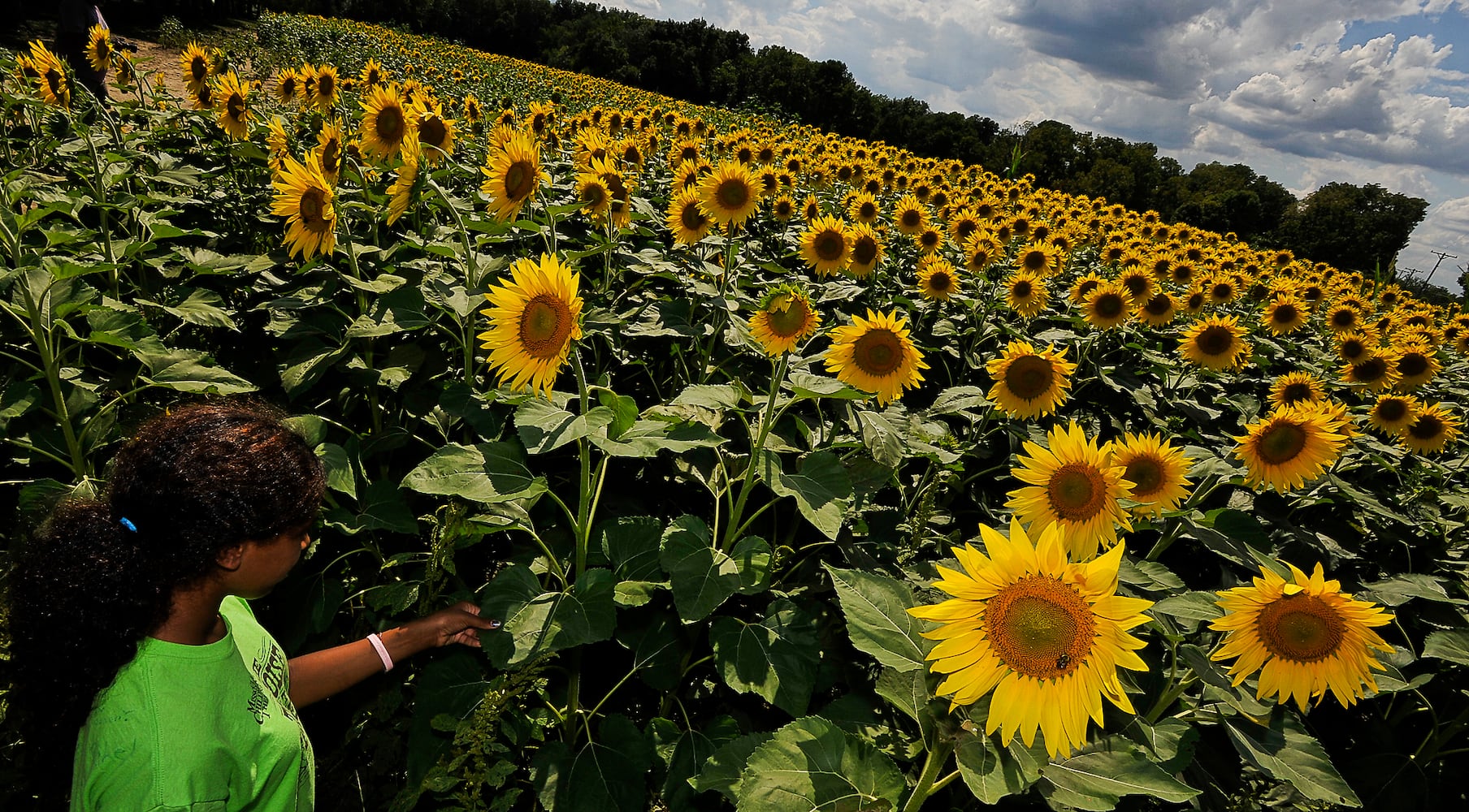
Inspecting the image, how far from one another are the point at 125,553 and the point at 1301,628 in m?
2.64

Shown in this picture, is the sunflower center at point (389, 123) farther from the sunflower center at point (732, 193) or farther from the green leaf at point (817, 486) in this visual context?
the green leaf at point (817, 486)

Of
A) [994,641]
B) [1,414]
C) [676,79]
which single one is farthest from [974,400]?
[676,79]

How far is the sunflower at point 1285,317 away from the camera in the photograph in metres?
5.64

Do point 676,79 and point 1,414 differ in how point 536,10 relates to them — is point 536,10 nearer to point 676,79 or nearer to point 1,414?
point 676,79

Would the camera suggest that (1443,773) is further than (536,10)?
No

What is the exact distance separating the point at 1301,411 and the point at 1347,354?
9.68 ft

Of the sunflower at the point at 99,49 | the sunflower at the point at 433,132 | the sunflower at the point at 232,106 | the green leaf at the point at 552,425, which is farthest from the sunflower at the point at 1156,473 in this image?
the sunflower at the point at 99,49

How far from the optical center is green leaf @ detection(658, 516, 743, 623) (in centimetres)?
188

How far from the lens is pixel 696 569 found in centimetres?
198

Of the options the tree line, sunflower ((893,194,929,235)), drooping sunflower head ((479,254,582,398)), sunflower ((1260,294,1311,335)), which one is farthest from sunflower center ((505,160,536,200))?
the tree line

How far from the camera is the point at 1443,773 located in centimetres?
249

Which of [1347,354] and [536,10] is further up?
[536,10]

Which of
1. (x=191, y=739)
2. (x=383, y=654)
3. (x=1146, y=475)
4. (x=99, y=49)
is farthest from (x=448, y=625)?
(x=99, y=49)

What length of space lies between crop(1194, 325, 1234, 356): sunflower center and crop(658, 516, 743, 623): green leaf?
155 inches
